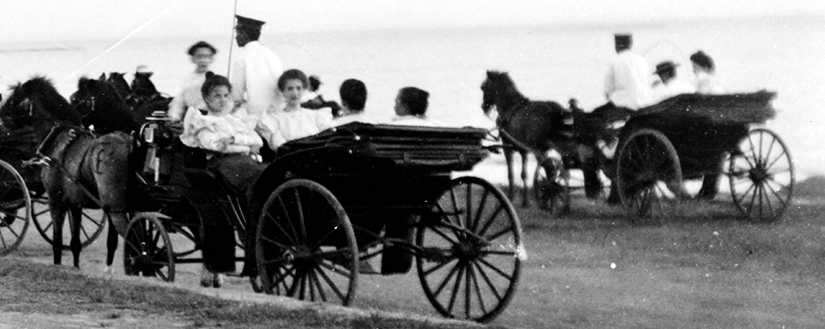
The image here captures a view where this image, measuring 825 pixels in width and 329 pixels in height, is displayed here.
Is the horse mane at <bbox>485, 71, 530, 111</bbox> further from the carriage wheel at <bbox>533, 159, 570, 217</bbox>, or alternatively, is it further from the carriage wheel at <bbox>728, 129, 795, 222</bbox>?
the carriage wheel at <bbox>728, 129, 795, 222</bbox>

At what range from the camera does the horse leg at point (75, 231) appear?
964 cm

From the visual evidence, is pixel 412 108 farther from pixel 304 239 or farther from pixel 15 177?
pixel 15 177

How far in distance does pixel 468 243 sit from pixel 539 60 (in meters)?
1.28

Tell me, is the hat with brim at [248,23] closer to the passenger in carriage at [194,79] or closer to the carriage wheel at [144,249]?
the passenger in carriage at [194,79]

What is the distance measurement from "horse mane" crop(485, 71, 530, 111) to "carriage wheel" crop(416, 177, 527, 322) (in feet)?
2.80

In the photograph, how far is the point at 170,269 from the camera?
8188 mm

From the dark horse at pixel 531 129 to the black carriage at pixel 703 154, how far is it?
12.7 inches

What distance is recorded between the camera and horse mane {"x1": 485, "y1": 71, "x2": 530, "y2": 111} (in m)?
8.16

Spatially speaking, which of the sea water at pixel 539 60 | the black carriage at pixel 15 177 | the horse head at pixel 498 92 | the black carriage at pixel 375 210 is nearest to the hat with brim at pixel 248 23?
the sea water at pixel 539 60

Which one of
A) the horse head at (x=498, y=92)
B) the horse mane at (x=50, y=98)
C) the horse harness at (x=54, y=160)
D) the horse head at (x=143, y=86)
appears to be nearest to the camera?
the horse head at (x=498, y=92)

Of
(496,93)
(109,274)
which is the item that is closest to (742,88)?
(496,93)

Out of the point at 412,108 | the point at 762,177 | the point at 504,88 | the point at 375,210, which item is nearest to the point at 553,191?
the point at 504,88

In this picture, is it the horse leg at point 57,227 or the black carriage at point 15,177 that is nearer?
the horse leg at point 57,227

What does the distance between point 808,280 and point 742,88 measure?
106 centimetres
